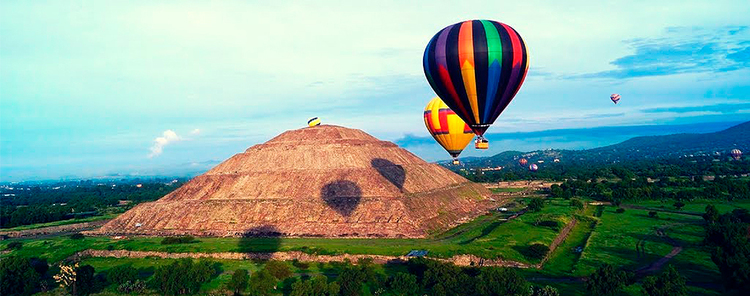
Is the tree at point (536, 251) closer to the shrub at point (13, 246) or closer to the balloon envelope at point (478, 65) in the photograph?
the balloon envelope at point (478, 65)

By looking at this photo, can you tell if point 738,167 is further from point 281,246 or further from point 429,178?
point 281,246

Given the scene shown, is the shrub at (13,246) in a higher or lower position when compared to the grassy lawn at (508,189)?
higher

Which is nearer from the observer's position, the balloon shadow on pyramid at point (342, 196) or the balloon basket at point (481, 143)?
the balloon basket at point (481, 143)

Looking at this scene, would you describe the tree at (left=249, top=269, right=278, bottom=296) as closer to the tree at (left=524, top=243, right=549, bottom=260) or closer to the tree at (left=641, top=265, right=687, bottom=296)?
the tree at (left=524, top=243, right=549, bottom=260)

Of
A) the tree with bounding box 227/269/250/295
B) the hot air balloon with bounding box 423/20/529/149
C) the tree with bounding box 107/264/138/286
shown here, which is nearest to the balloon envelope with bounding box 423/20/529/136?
the hot air balloon with bounding box 423/20/529/149

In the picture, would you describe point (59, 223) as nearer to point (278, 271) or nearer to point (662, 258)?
point (278, 271)

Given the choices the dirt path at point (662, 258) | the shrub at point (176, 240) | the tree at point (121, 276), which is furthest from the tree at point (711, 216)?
the tree at point (121, 276)
